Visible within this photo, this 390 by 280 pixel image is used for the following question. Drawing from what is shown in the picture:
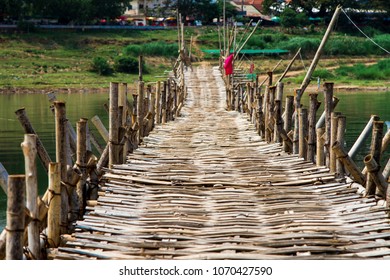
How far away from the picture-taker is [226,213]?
25.5ft

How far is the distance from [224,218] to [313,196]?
A: 49.5 inches

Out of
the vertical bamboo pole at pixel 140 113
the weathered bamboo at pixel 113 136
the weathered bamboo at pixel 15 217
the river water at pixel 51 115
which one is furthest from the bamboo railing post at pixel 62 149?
the river water at pixel 51 115

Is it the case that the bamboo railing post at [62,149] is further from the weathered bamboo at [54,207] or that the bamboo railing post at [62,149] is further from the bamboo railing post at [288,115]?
the bamboo railing post at [288,115]

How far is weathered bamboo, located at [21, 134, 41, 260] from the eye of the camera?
6.31 meters

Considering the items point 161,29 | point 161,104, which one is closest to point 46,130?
point 161,104

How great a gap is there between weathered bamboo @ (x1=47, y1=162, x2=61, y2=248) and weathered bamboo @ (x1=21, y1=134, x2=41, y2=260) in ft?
1.52

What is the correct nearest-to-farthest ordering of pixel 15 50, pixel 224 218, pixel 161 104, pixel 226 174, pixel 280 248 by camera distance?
pixel 280 248, pixel 224 218, pixel 226 174, pixel 161 104, pixel 15 50

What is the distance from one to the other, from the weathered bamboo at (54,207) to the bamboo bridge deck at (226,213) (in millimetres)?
191

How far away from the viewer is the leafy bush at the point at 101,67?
47.0 m

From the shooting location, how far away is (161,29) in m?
60.9

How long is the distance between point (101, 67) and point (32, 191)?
41.0 metres

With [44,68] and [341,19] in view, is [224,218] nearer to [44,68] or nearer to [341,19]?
[44,68]

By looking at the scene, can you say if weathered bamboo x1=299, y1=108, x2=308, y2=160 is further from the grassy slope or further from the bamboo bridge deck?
the grassy slope

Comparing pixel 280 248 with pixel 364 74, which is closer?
pixel 280 248
